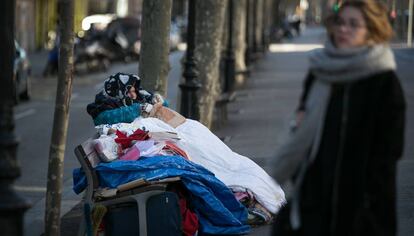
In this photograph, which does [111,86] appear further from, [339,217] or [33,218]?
[339,217]

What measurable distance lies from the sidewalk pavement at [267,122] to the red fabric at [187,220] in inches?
26.0

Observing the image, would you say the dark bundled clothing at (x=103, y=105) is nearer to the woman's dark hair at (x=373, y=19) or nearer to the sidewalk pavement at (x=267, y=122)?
the sidewalk pavement at (x=267, y=122)

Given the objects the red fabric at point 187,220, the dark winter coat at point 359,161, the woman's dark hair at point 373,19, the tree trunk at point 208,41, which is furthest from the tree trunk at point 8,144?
the tree trunk at point 208,41

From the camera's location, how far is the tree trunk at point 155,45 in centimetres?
1202

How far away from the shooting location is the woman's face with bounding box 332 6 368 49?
4.90m

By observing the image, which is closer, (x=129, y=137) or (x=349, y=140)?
(x=349, y=140)

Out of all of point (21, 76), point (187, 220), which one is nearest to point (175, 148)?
point (187, 220)

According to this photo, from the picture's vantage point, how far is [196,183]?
8.25 metres

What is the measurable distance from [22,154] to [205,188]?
7337 mm

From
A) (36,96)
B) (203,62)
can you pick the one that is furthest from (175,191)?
(36,96)

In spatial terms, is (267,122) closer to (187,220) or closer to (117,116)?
(117,116)

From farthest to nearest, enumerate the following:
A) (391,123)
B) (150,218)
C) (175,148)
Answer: (175,148)
(150,218)
(391,123)

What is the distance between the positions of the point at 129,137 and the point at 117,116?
0.45m

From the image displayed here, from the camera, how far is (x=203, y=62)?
1656 centimetres
